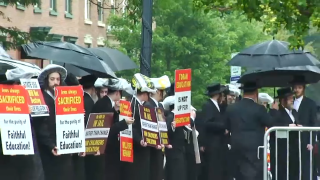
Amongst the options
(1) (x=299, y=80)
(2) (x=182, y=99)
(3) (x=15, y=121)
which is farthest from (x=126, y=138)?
(3) (x=15, y=121)

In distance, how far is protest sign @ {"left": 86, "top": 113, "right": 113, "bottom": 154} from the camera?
1418 cm

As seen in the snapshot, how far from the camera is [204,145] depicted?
763 inches

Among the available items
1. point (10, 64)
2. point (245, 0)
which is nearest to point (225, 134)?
point (245, 0)

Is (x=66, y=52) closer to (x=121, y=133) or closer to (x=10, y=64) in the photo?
(x=121, y=133)

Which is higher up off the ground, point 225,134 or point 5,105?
point 5,105

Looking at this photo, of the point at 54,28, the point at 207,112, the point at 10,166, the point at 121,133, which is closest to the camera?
the point at 10,166

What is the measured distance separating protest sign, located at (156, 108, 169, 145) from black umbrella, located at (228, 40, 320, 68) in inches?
88.2

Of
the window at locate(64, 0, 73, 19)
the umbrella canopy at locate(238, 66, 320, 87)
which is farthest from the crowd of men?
the window at locate(64, 0, 73, 19)

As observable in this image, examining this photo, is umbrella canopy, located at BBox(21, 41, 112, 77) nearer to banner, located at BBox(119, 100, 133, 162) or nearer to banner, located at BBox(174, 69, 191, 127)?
banner, located at BBox(119, 100, 133, 162)

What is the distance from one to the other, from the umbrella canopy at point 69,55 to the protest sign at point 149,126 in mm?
839

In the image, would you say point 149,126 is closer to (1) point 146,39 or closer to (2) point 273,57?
(1) point 146,39

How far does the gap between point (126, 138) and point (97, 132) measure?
0.61 m

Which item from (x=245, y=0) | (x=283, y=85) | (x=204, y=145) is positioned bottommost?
(x=204, y=145)

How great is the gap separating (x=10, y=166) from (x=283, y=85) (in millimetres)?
6929
